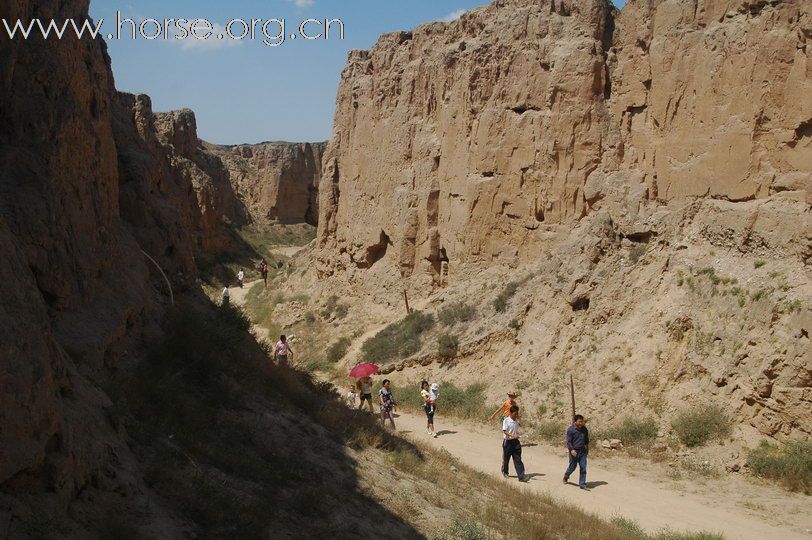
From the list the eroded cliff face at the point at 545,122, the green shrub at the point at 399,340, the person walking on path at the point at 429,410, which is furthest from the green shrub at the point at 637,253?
the green shrub at the point at 399,340

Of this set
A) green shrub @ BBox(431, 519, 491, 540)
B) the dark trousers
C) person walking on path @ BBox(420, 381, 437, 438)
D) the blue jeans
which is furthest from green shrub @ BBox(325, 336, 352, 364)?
green shrub @ BBox(431, 519, 491, 540)

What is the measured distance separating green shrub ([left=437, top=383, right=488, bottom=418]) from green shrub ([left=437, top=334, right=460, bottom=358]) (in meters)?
1.52

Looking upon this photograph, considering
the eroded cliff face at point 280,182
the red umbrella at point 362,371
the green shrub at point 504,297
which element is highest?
the eroded cliff face at point 280,182

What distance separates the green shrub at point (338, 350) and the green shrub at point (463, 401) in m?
6.02

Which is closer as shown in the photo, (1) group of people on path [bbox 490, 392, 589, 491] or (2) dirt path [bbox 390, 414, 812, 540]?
(2) dirt path [bbox 390, 414, 812, 540]

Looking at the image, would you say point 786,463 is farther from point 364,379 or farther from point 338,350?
point 338,350

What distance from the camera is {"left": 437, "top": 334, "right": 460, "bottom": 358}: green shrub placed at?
20.6 metres

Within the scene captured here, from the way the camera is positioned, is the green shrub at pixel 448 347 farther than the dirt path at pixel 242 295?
No

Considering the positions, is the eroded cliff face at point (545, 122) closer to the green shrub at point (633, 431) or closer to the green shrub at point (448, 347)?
the green shrub at point (448, 347)

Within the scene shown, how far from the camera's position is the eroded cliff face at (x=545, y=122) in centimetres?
1590

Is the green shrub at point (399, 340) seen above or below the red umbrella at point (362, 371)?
above

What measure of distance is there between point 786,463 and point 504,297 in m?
9.78

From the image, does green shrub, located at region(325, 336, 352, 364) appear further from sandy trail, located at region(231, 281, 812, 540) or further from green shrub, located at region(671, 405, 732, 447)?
green shrub, located at region(671, 405, 732, 447)

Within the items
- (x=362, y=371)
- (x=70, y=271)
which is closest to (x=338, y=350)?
(x=362, y=371)
